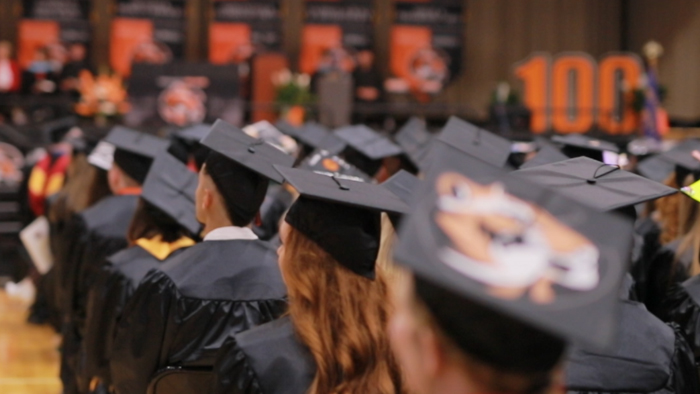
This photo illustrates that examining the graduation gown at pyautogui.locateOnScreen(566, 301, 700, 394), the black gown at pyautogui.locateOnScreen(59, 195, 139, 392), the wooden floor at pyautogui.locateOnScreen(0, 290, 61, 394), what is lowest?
the wooden floor at pyautogui.locateOnScreen(0, 290, 61, 394)

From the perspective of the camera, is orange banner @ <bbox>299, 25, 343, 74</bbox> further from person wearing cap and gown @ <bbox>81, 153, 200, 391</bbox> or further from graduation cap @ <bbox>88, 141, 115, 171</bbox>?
person wearing cap and gown @ <bbox>81, 153, 200, 391</bbox>

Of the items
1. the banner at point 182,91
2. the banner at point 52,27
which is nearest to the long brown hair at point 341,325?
the banner at point 182,91

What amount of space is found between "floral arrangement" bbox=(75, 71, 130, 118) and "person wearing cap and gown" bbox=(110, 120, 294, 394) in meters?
10.0

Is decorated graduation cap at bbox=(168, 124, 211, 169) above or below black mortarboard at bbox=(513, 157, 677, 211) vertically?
below

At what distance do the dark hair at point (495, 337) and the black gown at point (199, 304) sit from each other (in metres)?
1.63

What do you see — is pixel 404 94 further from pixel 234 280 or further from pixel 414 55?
pixel 234 280

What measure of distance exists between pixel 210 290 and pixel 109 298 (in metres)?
1.01

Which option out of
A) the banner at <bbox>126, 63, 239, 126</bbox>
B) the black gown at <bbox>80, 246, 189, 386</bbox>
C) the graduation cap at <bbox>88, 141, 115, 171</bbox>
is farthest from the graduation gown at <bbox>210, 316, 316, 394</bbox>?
the banner at <bbox>126, 63, 239, 126</bbox>

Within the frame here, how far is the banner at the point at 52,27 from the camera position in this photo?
52.8 ft

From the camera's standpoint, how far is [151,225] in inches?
144

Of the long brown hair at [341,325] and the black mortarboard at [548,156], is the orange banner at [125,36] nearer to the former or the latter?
the black mortarboard at [548,156]

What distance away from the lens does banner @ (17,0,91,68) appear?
52.8 feet

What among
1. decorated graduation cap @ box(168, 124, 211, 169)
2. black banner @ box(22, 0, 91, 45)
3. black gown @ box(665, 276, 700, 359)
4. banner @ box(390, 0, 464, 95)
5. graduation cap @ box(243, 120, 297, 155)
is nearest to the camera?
black gown @ box(665, 276, 700, 359)

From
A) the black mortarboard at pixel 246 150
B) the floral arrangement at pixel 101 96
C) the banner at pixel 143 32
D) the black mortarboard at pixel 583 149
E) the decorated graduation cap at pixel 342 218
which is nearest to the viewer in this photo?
the decorated graduation cap at pixel 342 218
